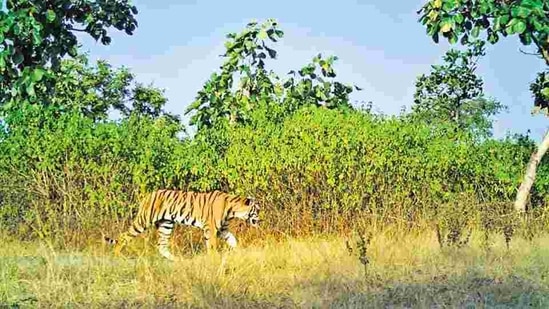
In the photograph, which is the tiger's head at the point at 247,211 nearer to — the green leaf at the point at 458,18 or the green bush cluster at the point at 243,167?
the green bush cluster at the point at 243,167

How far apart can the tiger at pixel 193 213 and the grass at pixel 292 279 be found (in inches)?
64.8

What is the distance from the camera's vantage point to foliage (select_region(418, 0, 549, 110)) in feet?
32.1

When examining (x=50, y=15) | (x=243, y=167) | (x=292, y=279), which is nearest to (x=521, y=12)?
(x=292, y=279)

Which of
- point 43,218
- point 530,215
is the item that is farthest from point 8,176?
point 530,215

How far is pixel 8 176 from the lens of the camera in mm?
12047

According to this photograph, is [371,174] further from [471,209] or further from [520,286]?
[520,286]

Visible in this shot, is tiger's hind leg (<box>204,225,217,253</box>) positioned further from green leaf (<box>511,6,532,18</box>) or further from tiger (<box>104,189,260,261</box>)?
green leaf (<box>511,6,532,18</box>)

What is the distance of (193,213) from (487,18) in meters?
5.39

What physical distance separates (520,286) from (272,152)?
19.7 feet

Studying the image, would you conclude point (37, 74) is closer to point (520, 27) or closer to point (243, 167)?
point (243, 167)

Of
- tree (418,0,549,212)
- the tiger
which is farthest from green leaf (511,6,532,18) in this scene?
the tiger

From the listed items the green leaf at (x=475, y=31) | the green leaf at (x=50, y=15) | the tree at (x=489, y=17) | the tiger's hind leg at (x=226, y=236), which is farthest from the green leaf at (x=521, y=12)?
the green leaf at (x=50, y=15)

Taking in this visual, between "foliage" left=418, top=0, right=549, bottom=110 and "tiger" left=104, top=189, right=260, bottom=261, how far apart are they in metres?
3.82

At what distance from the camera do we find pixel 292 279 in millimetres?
7340
